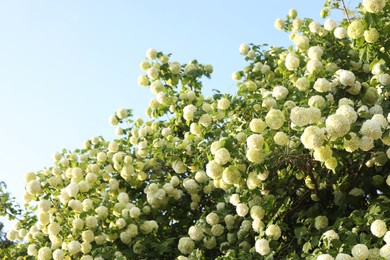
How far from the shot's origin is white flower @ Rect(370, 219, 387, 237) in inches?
157

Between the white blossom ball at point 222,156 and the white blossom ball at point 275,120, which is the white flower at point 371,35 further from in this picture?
the white blossom ball at point 222,156

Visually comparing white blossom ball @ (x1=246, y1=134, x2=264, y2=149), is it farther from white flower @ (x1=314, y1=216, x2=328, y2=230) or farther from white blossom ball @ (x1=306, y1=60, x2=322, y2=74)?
white blossom ball @ (x1=306, y1=60, x2=322, y2=74)

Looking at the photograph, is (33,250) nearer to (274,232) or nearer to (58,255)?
(58,255)

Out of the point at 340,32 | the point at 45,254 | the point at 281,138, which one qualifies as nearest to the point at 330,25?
the point at 340,32

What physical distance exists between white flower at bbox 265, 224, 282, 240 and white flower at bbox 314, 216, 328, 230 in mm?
337

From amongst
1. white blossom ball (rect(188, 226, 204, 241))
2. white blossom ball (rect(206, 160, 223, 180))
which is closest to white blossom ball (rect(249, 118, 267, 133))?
white blossom ball (rect(206, 160, 223, 180))

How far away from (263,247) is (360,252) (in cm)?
106

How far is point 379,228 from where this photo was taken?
4.00 m

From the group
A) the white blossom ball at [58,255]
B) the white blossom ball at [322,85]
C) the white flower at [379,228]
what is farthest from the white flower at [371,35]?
the white blossom ball at [58,255]

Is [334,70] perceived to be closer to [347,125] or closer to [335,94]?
[335,94]

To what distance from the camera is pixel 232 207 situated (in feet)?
19.2

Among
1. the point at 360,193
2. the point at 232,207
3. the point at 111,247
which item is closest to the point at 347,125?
the point at 360,193

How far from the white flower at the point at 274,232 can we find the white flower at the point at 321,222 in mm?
337

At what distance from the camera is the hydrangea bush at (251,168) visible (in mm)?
4309
